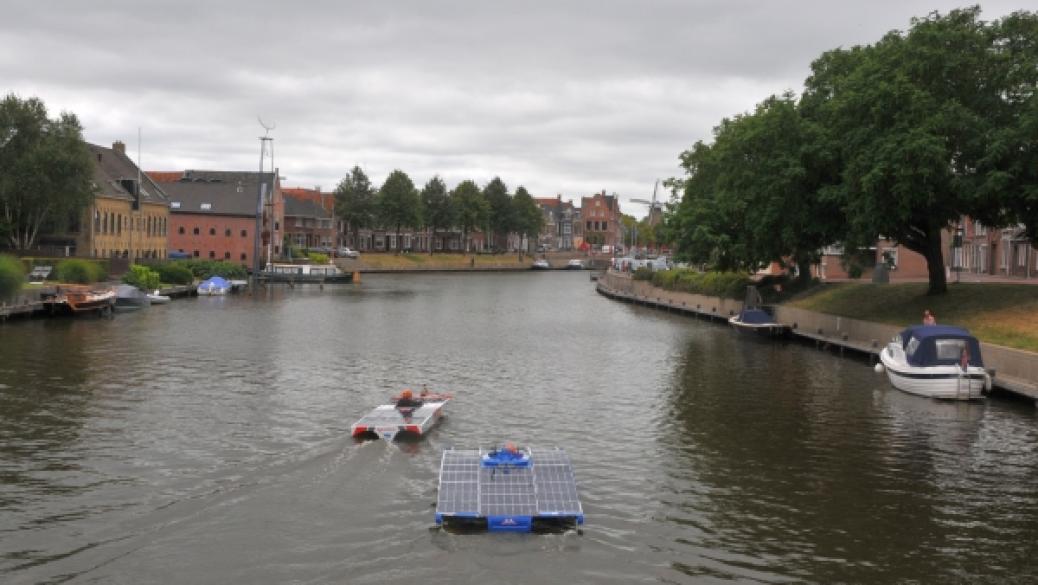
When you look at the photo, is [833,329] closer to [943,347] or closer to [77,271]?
[943,347]

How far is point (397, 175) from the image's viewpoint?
6781 inches

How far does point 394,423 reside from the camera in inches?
1094

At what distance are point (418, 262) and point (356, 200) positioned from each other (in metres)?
17.2

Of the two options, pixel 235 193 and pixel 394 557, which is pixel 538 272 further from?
pixel 394 557

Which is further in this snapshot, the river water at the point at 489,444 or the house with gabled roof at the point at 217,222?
the house with gabled roof at the point at 217,222

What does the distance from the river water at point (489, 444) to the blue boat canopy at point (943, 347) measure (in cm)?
173

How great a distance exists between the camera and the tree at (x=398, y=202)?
16900 centimetres

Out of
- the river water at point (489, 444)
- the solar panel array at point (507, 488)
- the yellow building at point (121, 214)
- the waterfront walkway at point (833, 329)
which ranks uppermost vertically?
the yellow building at point (121, 214)

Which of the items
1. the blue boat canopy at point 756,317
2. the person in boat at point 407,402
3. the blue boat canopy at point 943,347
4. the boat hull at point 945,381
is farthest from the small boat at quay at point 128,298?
the blue boat canopy at point 943,347

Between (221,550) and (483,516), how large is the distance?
5.30 meters

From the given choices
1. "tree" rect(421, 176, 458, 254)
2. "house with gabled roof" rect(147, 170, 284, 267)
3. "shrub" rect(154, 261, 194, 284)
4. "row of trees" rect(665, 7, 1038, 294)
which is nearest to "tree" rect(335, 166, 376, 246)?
"tree" rect(421, 176, 458, 254)

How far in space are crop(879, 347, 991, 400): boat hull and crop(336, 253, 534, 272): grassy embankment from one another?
126301mm

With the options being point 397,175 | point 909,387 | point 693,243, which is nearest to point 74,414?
point 909,387

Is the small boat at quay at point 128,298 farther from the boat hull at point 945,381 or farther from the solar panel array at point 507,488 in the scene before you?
the boat hull at point 945,381
